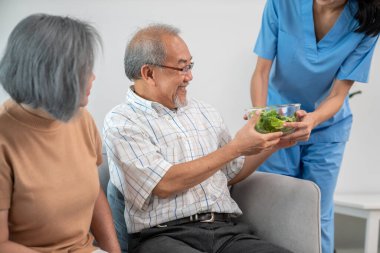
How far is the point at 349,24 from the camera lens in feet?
5.92

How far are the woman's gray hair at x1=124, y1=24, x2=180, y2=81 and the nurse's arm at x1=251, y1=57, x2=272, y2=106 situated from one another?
0.41 metres

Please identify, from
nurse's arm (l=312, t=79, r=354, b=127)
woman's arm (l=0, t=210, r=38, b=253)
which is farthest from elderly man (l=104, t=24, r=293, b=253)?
woman's arm (l=0, t=210, r=38, b=253)

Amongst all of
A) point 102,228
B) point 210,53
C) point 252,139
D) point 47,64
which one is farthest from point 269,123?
point 210,53

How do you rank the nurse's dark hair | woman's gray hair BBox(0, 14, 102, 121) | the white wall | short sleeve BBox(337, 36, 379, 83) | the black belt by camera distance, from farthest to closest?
the white wall
short sleeve BBox(337, 36, 379, 83)
the nurse's dark hair
the black belt
woman's gray hair BBox(0, 14, 102, 121)

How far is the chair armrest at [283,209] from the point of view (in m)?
1.52

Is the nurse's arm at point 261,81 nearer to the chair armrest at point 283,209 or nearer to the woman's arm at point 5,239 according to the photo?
the chair armrest at point 283,209

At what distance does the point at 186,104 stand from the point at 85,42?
1.93ft

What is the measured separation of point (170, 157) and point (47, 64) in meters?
0.57

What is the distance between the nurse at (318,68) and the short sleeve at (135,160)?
55 centimetres

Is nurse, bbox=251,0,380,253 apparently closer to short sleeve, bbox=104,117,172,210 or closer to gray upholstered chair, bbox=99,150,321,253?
gray upholstered chair, bbox=99,150,321,253

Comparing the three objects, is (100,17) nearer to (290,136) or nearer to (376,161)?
(290,136)

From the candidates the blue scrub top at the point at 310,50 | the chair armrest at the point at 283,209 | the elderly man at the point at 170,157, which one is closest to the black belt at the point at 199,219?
the elderly man at the point at 170,157

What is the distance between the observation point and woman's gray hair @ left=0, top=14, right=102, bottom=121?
1062mm

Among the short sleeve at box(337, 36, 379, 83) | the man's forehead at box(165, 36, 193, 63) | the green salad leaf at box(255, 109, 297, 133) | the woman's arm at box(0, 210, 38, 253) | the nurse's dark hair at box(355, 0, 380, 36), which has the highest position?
the nurse's dark hair at box(355, 0, 380, 36)
